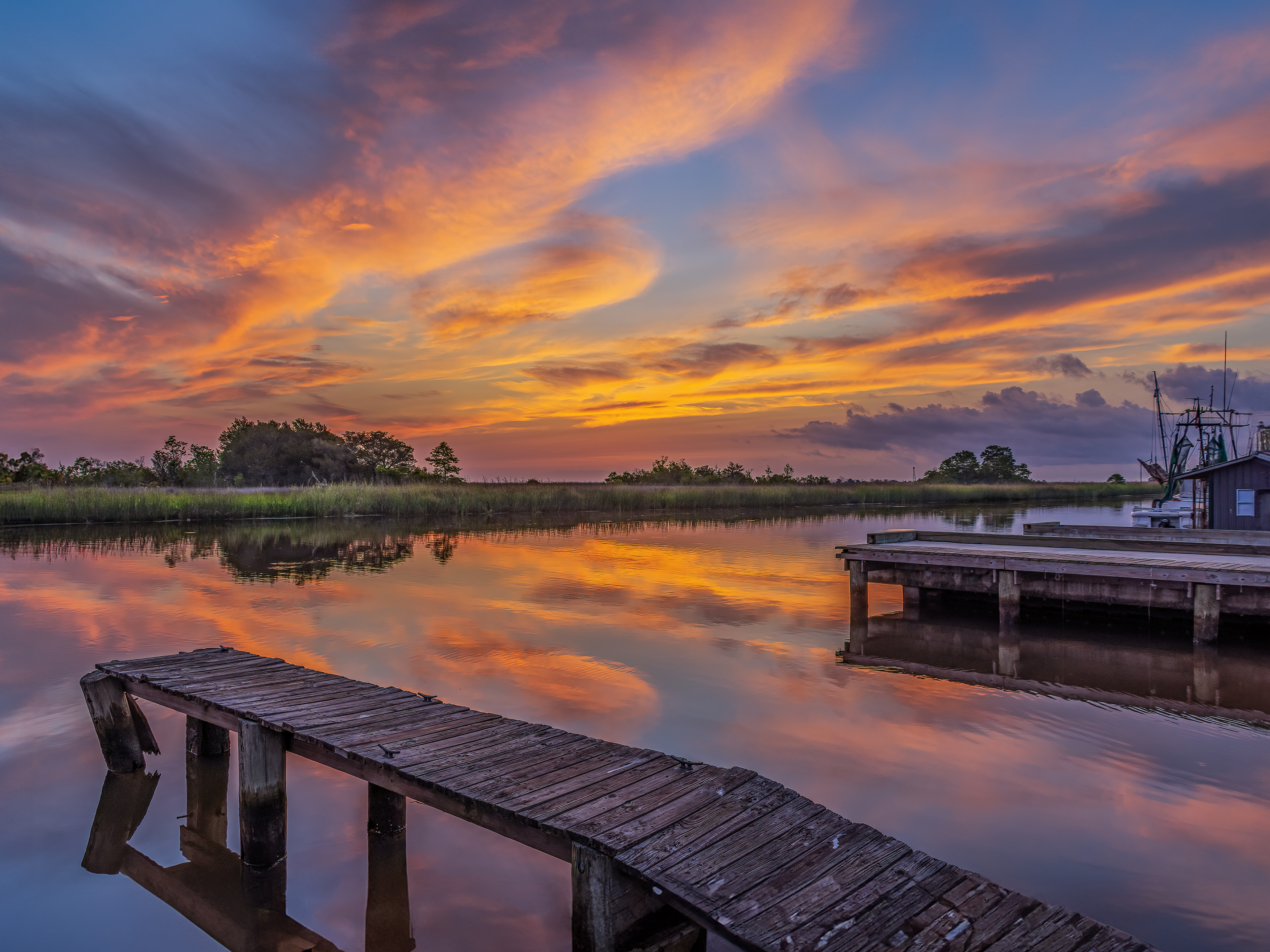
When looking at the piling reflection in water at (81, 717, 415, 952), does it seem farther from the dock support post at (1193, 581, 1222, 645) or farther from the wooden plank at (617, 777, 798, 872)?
the dock support post at (1193, 581, 1222, 645)

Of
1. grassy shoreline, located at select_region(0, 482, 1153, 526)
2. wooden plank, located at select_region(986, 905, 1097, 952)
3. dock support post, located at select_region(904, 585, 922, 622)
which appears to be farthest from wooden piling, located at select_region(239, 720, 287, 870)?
grassy shoreline, located at select_region(0, 482, 1153, 526)

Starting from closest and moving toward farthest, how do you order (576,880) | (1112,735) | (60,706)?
(576,880)
(1112,735)
(60,706)

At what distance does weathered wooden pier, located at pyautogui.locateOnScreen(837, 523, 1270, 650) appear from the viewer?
9.55 metres

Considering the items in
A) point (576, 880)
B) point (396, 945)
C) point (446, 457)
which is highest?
point (446, 457)

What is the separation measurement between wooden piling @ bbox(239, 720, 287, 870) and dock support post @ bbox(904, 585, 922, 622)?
389 inches

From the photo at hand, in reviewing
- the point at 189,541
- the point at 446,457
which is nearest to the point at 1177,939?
the point at 189,541

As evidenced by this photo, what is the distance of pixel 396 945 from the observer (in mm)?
4129

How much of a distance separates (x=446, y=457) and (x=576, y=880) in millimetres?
72171

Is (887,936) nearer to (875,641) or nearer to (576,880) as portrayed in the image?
(576,880)

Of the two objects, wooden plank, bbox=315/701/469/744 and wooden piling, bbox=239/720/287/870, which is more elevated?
wooden plank, bbox=315/701/469/744

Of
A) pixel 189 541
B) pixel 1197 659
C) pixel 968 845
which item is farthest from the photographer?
pixel 189 541

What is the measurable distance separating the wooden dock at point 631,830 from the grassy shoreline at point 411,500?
1286 inches

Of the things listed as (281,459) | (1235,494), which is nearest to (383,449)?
(281,459)

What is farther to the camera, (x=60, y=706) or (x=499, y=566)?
(x=499, y=566)
